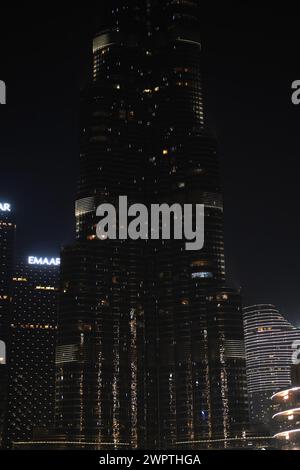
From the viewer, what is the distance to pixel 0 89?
357ft

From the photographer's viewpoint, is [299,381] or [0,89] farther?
[299,381]
